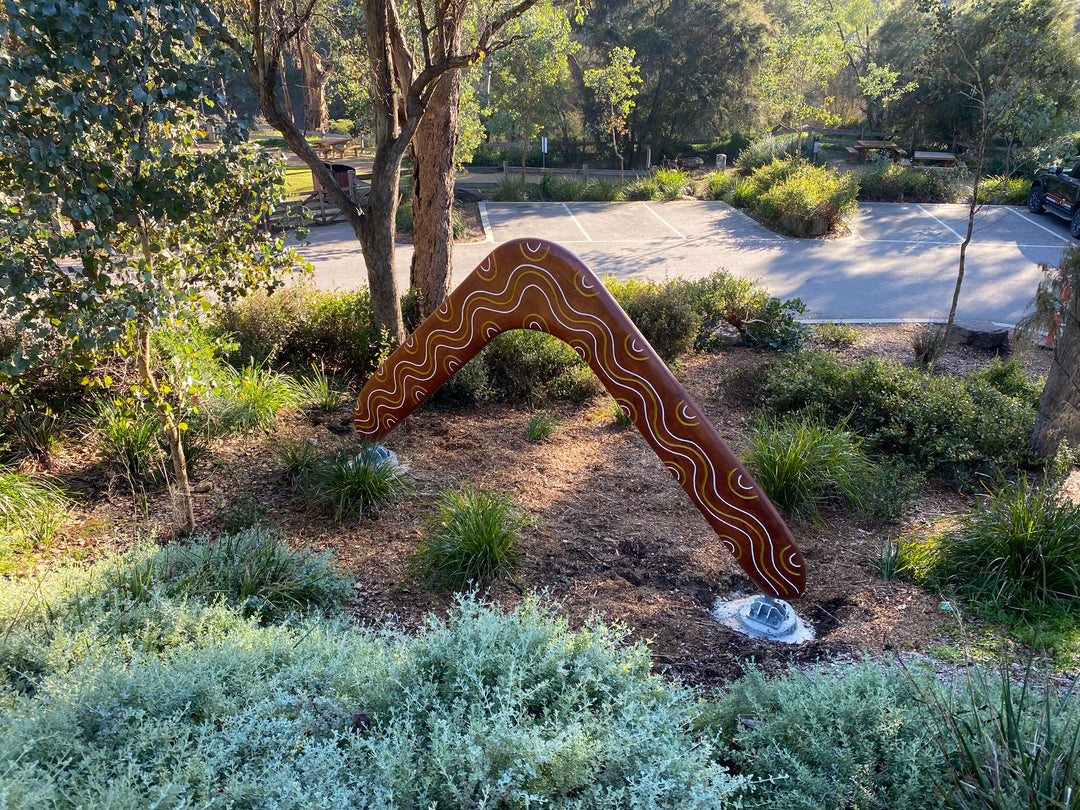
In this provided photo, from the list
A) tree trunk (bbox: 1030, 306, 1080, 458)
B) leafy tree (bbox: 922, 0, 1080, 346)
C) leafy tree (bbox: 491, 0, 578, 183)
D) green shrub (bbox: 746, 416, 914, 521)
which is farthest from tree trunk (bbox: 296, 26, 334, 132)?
tree trunk (bbox: 1030, 306, 1080, 458)

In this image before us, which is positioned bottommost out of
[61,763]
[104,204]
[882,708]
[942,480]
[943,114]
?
[942,480]

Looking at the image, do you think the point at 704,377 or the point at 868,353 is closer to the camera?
the point at 704,377

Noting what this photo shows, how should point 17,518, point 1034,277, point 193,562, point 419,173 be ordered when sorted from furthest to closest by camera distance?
point 1034,277 → point 419,173 → point 17,518 → point 193,562

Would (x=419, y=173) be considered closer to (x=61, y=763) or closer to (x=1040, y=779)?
(x=61, y=763)

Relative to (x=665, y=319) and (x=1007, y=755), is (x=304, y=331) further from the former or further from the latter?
(x=1007, y=755)

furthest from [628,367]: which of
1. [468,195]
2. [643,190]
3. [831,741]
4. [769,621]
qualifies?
[643,190]

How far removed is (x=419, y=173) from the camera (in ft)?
24.6

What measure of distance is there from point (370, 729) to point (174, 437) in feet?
8.65

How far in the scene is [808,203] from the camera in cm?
1452

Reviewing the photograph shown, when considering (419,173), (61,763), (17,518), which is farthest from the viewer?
(419,173)

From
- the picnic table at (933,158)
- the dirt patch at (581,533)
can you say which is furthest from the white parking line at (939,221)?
the dirt patch at (581,533)

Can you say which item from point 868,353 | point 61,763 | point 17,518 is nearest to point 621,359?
point 61,763

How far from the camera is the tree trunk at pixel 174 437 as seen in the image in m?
A: 4.08

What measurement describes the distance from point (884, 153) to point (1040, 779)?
23917 mm
